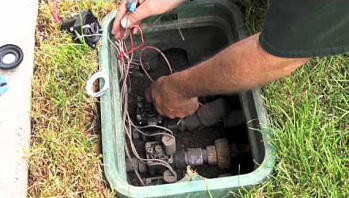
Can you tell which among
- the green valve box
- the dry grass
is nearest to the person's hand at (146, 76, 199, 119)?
the green valve box

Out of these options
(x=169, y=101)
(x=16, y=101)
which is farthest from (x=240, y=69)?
(x=16, y=101)

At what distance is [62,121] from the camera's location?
72.4 inches

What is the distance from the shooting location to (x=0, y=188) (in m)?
1.71

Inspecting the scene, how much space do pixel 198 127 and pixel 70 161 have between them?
2.24 feet

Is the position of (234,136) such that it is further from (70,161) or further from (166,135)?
(70,161)

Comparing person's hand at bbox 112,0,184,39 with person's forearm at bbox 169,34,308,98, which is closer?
person's forearm at bbox 169,34,308,98

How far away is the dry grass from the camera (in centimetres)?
173

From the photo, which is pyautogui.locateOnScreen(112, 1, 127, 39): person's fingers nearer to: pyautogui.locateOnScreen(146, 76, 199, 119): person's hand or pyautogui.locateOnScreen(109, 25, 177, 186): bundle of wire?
pyautogui.locateOnScreen(109, 25, 177, 186): bundle of wire

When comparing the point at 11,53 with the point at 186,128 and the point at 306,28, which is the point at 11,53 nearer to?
the point at 186,128

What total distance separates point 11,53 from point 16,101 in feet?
0.73

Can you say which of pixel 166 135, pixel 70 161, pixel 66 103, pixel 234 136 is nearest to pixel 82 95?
pixel 66 103

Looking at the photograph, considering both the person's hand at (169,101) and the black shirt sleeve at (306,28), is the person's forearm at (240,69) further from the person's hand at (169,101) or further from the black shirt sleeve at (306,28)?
the person's hand at (169,101)

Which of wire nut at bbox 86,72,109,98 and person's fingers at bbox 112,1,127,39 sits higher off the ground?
person's fingers at bbox 112,1,127,39

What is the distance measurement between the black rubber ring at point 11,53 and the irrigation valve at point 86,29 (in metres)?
0.22
